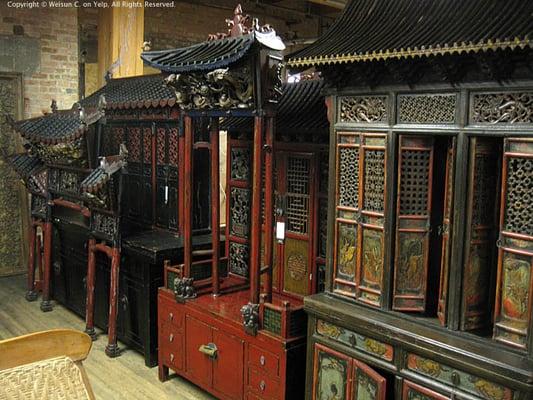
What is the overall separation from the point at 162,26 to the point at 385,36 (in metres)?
6.93

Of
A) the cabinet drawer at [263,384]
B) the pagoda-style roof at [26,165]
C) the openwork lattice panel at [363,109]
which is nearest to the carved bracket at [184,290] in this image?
the cabinet drawer at [263,384]

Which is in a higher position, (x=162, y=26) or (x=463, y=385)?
(x=162, y=26)

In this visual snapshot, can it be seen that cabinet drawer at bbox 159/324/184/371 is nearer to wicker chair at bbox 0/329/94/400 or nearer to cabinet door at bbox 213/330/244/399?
cabinet door at bbox 213/330/244/399

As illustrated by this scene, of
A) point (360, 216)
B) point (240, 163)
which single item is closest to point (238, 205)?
point (240, 163)

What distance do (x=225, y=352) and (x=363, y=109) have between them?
209 centimetres

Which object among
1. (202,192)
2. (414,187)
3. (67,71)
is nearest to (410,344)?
(414,187)

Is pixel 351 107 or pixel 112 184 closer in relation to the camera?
pixel 351 107

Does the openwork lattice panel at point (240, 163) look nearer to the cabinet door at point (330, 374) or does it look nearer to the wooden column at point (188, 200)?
the wooden column at point (188, 200)

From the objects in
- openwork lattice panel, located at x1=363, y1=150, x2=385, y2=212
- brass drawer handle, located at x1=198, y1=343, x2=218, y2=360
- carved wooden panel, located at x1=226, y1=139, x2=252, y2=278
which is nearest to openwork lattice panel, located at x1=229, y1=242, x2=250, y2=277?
carved wooden panel, located at x1=226, y1=139, x2=252, y2=278

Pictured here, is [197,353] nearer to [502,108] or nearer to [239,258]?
[239,258]

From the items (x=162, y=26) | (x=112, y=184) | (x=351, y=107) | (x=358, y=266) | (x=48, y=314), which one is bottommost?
(x=48, y=314)

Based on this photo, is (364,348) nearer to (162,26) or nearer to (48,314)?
(48,314)

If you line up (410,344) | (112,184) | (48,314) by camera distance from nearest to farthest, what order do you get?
(410,344) < (112,184) < (48,314)

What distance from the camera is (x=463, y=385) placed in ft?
9.83
